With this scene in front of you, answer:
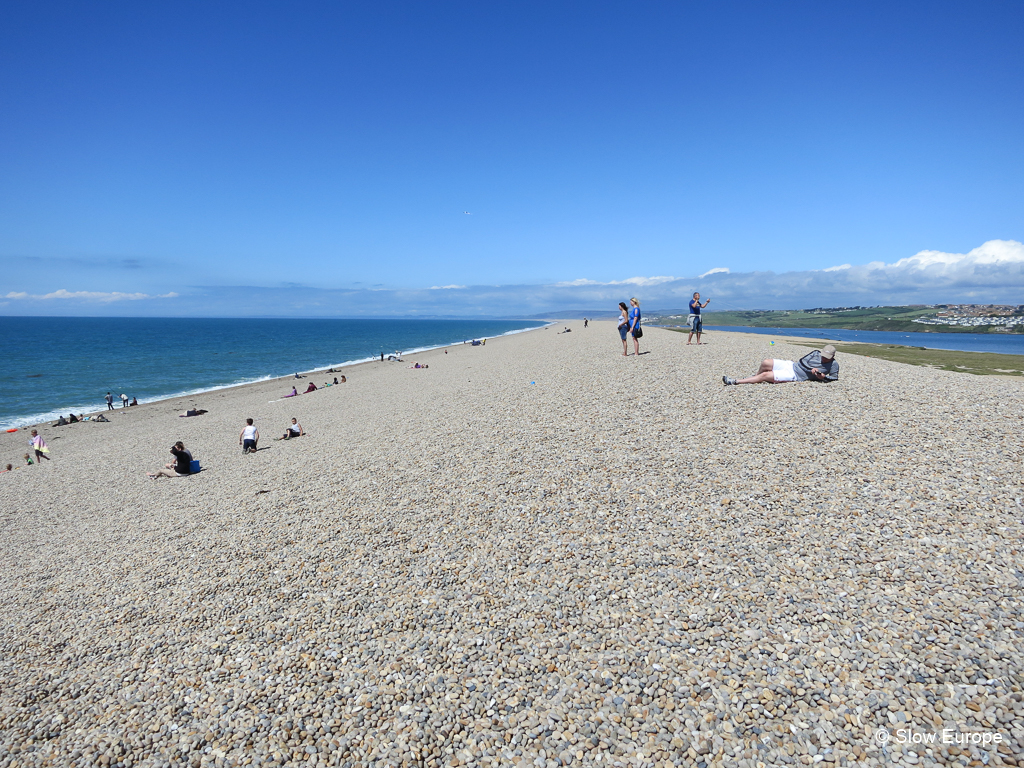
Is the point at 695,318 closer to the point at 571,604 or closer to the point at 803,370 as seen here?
the point at 803,370

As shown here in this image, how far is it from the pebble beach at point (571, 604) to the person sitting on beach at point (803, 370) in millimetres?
1654

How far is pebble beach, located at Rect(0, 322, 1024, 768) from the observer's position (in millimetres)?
4633

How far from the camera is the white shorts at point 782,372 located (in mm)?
14547

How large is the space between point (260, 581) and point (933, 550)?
32.1 feet

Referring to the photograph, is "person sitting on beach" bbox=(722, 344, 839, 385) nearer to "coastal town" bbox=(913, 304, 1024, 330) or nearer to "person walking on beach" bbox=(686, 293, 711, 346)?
"person walking on beach" bbox=(686, 293, 711, 346)

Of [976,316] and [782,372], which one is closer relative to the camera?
[782,372]

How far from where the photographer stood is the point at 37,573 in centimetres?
937

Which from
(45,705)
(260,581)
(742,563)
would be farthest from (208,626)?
(742,563)

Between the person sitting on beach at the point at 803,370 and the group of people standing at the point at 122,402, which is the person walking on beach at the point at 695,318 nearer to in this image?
the person sitting on beach at the point at 803,370

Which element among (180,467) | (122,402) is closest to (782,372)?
(180,467)

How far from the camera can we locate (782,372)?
14.6m

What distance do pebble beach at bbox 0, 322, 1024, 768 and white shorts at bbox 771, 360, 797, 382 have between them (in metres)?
1.85

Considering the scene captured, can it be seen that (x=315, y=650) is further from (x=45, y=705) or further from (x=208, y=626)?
(x=45, y=705)

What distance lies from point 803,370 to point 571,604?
12.1m
